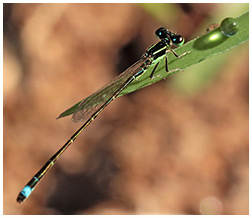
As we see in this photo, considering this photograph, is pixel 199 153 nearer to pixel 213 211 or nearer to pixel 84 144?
pixel 213 211

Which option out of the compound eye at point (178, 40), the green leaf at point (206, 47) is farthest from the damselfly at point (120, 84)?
the green leaf at point (206, 47)

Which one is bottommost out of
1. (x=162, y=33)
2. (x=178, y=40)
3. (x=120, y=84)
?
(x=120, y=84)

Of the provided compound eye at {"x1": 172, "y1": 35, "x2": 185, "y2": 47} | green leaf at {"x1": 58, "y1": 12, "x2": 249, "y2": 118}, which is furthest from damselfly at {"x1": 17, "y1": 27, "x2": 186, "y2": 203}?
green leaf at {"x1": 58, "y1": 12, "x2": 249, "y2": 118}

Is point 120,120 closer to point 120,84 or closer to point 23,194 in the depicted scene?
point 120,84

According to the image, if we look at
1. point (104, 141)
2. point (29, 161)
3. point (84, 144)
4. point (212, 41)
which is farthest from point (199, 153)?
point (29, 161)

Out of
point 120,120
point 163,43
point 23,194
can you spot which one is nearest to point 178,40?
point 163,43

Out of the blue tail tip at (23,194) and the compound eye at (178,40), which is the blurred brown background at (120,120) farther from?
the blue tail tip at (23,194)

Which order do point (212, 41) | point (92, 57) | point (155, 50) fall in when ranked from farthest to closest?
point (92, 57) < point (155, 50) < point (212, 41)

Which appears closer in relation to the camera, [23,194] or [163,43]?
[23,194]
